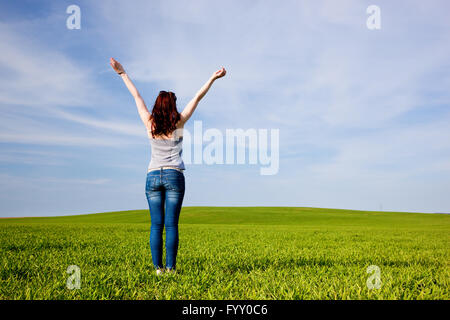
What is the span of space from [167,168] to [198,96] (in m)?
1.21

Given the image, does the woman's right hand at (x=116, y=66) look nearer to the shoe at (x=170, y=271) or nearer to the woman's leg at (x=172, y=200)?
the woman's leg at (x=172, y=200)

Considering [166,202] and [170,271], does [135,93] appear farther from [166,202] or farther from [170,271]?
[170,271]

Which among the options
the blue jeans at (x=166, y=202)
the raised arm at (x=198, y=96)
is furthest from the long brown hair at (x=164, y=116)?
the blue jeans at (x=166, y=202)

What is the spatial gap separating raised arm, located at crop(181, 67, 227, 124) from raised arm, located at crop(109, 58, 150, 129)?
62 cm

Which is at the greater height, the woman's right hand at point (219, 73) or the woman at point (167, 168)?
the woman's right hand at point (219, 73)

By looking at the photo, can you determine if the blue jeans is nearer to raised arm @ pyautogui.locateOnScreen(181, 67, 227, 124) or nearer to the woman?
the woman

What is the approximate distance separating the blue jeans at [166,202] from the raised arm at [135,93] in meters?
0.91

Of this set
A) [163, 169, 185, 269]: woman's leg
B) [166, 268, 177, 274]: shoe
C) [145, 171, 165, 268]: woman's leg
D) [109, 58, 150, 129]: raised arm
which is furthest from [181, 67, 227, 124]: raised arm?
[166, 268, 177, 274]: shoe

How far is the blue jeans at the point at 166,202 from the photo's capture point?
15.1 feet

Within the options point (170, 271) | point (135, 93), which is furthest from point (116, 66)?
point (170, 271)

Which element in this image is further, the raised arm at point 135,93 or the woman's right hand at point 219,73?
the raised arm at point 135,93

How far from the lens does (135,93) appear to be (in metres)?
5.14

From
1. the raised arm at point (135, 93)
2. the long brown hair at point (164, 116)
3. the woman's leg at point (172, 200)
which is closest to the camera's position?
the woman's leg at point (172, 200)
